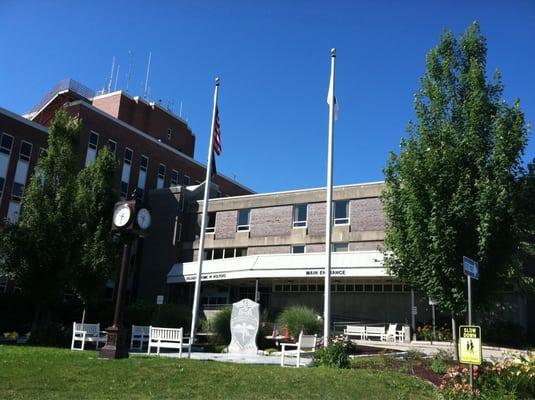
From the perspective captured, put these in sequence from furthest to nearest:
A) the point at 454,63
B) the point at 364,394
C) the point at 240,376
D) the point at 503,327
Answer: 1. the point at 503,327
2. the point at 454,63
3. the point at 240,376
4. the point at 364,394

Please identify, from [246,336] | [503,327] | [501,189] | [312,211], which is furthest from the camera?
[312,211]

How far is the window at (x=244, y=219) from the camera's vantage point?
135 ft

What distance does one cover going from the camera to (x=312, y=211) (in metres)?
38.0

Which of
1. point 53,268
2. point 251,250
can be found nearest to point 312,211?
point 251,250

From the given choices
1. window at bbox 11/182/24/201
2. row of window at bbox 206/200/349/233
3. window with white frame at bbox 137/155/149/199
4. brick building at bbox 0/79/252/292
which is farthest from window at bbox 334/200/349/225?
window at bbox 11/182/24/201

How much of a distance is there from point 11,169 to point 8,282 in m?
8.36

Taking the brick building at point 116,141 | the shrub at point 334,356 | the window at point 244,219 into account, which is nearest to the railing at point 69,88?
the brick building at point 116,141

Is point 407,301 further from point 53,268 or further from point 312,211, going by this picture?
point 53,268

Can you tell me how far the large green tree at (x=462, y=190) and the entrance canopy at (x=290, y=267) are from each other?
42.5ft

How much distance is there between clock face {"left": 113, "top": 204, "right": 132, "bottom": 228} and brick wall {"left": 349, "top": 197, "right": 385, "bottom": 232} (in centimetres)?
2236

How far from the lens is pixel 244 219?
136 ft

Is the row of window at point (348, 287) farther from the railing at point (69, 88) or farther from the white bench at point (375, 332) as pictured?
the railing at point (69, 88)

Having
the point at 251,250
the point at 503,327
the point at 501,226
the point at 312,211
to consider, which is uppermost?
the point at 312,211

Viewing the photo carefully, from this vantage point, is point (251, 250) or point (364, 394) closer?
point (364, 394)
